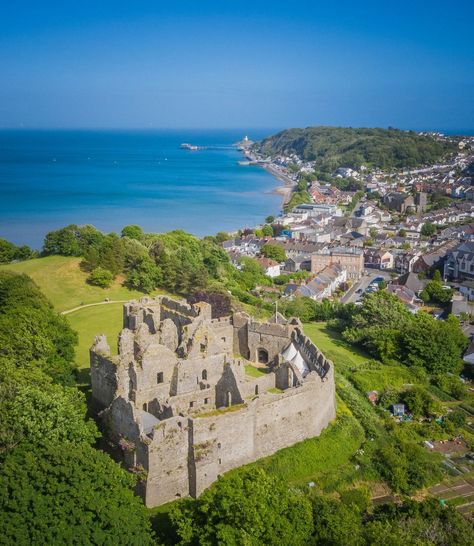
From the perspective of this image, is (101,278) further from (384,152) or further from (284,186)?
(384,152)

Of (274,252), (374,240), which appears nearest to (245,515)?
(274,252)

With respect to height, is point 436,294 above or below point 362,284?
above

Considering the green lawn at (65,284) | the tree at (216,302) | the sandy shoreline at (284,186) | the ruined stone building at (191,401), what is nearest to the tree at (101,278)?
the green lawn at (65,284)

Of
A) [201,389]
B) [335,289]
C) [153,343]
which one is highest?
[153,343]

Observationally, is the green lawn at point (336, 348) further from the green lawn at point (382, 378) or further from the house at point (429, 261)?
the house at point (429, 261)

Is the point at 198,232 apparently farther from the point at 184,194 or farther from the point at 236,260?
the point at 184,194

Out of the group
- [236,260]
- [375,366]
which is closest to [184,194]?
[236,260]
